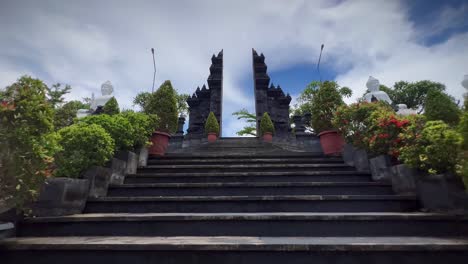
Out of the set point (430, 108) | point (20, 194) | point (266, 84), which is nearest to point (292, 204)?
point (430, 108)

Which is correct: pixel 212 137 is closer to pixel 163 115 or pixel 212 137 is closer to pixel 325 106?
pixel 163 115

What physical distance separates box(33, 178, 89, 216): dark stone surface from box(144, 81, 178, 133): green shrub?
307 cm

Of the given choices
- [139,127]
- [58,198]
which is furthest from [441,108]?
[58,198]

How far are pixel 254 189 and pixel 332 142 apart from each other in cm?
291

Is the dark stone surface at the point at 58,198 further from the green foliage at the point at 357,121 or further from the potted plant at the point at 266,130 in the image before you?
the potted plant at the point at 266,130

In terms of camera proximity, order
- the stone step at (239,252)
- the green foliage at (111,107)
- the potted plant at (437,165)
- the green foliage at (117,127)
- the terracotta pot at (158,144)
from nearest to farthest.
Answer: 1. the stone step at (239,252)
2. the potted plant at (437,165)
3. the green foliage at (117,127)
4. the terracotta pot at (158,144)
5. the green foliage at (111,107)

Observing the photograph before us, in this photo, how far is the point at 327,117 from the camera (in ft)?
20.2

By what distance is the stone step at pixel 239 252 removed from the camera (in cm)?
218

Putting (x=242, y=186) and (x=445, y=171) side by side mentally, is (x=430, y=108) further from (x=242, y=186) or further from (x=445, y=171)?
(x=242, y=186)

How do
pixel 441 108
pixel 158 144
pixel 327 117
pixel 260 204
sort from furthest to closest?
pixel 327 117 → pixel 158 144 → pixel 441 108 → pixel 260 204

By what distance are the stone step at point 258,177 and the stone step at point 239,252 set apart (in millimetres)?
1908

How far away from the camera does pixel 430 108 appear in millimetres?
4035

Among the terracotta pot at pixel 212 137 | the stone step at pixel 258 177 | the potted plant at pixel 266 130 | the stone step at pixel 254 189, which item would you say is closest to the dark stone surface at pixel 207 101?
the terracotta pot at pixel 212 137

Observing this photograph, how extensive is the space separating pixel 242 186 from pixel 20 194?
2921 millimetres
